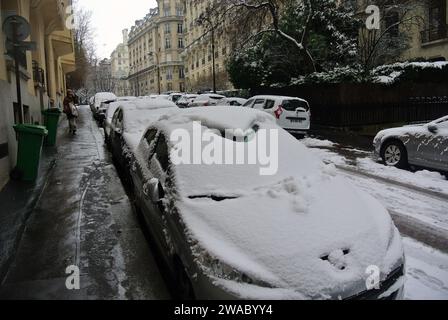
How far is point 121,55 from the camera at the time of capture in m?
163

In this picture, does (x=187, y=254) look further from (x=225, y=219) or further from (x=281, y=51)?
(x=281, y=51)

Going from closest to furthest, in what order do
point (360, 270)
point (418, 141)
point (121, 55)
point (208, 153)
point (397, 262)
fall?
point (360, 270)
point (397, 262)
point (208, 153)
point (418, 141)
point (121, 55)

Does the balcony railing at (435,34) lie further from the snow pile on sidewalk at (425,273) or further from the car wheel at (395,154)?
the snow pile on sidewalk at (425,273)

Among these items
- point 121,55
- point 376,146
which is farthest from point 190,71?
point 121,55

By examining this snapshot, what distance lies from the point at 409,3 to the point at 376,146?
1713cm

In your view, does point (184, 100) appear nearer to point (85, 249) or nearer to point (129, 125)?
point (129, 125)

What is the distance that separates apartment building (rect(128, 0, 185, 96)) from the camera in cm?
9106

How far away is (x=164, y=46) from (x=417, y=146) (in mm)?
90124

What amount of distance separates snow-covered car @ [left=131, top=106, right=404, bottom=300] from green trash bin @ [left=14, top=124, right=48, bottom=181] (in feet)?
13.2

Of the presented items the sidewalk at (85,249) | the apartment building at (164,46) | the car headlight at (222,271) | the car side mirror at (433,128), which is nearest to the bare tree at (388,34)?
the car side mirror at (433,128)

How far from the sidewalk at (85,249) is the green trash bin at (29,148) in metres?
0.47

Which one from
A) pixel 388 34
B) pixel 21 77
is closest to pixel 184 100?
pixel 388 34

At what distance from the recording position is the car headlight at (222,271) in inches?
113

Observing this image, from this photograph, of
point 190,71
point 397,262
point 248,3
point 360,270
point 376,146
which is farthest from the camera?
point 190,71
